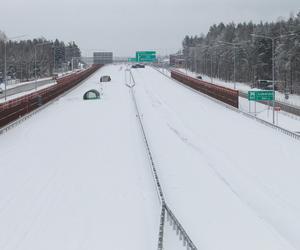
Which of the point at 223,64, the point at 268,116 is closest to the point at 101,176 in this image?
the point at 268,116

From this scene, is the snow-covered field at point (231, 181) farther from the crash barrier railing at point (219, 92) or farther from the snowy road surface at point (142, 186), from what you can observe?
the crash barrier railing at point (219, 92)

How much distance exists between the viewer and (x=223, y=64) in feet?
498

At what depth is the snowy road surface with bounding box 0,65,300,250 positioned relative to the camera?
15672 millimetres

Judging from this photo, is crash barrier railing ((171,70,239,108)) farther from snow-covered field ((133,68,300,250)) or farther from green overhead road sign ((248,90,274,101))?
snow-covered field ((133,68,300,250))

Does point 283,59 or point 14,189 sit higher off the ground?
point 283,59

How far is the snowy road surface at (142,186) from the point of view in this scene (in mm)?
15672

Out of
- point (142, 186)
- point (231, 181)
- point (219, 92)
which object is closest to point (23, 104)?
point (219, 92)

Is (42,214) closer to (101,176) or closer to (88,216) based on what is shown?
(88,216)

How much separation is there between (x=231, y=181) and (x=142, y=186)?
148 inches

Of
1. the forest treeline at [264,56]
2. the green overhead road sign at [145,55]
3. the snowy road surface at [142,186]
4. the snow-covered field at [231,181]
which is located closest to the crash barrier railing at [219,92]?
the forest treeline at [264,56]

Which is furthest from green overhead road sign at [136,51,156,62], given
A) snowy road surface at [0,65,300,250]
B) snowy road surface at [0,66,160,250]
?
snowy road surface at [0,66,160,250]

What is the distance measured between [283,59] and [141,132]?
211 feet

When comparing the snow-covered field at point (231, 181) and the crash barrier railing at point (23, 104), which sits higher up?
the crash barrier railing at point (23, 104)

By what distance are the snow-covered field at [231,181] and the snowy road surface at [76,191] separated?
129 centimetres
